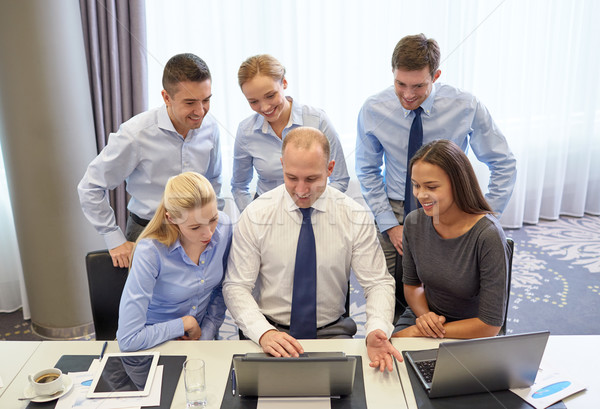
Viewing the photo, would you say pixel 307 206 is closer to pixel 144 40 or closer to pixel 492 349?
pixel 492 349

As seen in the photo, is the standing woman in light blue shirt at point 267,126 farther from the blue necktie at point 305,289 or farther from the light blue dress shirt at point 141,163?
the blue necktie at point 305,289

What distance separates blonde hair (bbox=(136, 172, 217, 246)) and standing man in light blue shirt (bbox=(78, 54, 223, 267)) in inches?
10.4

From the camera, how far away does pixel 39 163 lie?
259 centimetres

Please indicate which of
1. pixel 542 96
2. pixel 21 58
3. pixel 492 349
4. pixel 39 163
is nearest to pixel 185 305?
pixel 492 349

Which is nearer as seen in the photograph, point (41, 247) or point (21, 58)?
point (21, 58)

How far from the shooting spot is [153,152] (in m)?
2.18

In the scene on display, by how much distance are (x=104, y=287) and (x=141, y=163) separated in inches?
22.1

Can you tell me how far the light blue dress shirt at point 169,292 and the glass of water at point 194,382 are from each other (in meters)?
0.28

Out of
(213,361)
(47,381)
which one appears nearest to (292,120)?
(213,361)

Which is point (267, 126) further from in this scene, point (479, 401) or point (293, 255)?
point (479, 401)

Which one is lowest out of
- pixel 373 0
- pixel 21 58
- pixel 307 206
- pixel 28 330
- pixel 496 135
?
pixel 28 330

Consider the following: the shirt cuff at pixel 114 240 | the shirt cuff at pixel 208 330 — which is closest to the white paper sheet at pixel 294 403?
the shirt cuff at pixel 208 330

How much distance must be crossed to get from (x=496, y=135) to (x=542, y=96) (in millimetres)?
2047

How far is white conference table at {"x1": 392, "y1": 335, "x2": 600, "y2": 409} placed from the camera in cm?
132
